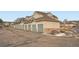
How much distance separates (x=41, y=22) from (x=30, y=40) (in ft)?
0.61

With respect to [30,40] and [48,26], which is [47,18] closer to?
[48,26]

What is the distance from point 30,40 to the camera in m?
1.61

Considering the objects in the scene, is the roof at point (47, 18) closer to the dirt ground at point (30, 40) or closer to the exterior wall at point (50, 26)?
the exterior wall at point (50, 26)

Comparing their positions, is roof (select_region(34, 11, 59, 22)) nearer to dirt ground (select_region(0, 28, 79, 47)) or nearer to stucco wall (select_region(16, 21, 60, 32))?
stucco wall (select_region(16, 21, 60, 32))

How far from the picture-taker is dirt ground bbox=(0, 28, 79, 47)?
160 centimetres

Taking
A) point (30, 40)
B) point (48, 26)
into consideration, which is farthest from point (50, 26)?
point (30, 40)

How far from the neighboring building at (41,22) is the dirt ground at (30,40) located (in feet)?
0.17

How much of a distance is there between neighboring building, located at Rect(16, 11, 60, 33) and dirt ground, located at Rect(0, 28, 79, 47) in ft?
0.17

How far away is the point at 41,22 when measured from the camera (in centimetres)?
162

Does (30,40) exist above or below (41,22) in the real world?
below

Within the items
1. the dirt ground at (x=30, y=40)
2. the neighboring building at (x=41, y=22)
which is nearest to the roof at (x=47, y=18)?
the neighboring building at (x=41, y=22)
